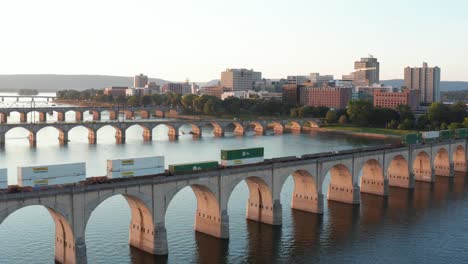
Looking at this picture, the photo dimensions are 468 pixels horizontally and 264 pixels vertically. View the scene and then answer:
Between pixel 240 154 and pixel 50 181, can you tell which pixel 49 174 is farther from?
pixel 240 154

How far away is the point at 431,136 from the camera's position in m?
112

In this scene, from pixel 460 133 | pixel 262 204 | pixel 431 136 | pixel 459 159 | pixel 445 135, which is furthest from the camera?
pixel 459 159

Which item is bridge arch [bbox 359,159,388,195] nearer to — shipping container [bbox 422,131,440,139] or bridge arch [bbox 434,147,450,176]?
shipping container [bbox 422,131,440,139]

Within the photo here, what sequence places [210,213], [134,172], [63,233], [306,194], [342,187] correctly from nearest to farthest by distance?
[63,233] < [134,172] < [210,213] < [306,194] < [342,187]

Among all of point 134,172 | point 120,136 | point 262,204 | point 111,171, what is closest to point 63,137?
point 120,136

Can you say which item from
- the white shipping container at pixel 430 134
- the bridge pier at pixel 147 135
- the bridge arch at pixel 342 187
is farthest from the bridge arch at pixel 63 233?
the bridge pier at pixel 147 135

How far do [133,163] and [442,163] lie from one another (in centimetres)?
7769

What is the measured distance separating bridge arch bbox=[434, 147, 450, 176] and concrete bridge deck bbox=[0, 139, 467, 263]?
9.70 meters

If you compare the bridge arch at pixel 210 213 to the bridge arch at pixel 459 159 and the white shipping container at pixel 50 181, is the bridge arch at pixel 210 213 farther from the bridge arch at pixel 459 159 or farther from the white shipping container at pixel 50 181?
the bridge arch at pixel 459 159

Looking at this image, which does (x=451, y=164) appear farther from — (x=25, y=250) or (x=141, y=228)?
(x=25, y=250)

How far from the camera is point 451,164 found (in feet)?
378

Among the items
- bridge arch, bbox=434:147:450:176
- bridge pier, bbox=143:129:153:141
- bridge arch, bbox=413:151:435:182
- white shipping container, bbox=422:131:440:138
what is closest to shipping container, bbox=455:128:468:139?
bridge arch, bbox=434:147:450:176

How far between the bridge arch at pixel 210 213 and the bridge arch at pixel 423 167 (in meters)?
54.7

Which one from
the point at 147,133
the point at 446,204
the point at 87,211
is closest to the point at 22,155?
the point at 147,133
